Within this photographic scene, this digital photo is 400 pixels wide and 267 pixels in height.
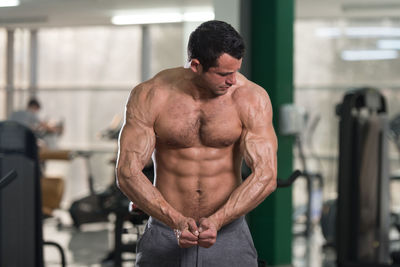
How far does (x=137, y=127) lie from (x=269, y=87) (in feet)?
6.51

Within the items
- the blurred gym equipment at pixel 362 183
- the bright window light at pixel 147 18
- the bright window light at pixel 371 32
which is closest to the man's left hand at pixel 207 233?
the blurred gym equipment at pixel 362 183

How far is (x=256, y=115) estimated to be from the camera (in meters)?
1.98

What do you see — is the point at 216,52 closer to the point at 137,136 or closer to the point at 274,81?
the point at 137,136

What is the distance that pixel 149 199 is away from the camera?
1870 millimetres

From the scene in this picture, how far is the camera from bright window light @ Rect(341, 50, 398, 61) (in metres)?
8.64

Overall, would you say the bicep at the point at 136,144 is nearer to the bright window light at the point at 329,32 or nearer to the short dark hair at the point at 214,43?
the short dark hair at the point at 214,43

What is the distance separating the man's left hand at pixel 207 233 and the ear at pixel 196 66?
0.47m

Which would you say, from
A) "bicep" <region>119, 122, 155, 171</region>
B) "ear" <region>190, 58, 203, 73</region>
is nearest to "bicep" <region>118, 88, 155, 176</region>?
"bicep" <region>119, 122, 155, 171</region>

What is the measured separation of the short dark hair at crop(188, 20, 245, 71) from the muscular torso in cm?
20

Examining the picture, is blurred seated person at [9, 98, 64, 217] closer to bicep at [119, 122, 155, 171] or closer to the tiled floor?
the tiled floor

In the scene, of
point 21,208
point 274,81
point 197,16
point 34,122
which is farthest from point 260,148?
point 34,122

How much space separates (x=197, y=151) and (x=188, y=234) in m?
0.35

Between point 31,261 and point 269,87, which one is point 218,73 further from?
point 269,87

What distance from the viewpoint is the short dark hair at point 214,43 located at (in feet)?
5.87
